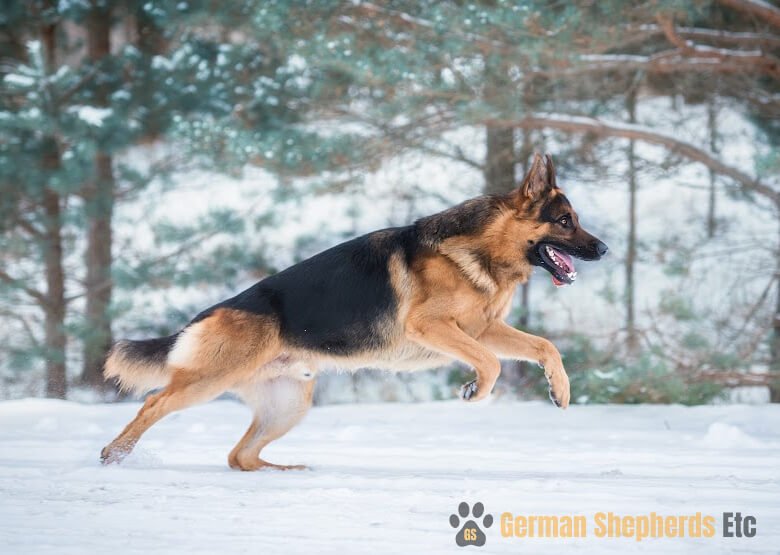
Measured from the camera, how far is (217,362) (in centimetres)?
518

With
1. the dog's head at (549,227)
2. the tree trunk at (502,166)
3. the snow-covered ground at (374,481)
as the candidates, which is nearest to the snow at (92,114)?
the snow-covered ground at (374,481)

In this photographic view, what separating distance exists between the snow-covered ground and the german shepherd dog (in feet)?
1.67

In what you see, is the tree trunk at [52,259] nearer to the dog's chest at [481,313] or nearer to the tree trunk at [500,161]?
the tree trunk at [500,161]

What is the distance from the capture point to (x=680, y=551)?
3.17 metres

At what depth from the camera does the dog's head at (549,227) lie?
5.28m

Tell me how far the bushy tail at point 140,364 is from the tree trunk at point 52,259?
6.61m

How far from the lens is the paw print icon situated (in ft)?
11.0

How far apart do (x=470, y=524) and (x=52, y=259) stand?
1069 centimetres

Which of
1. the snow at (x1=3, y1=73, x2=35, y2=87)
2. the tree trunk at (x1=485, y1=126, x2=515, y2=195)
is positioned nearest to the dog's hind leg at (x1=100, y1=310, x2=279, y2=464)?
the tree trunk at (x1=485, y1=126, x2=515, y2=195)

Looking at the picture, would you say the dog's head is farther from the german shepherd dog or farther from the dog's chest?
the dog's chest

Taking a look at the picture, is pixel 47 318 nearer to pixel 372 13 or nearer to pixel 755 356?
pixel 372 13

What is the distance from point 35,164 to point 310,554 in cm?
1036

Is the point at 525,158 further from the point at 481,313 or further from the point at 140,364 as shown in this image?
the point at 140,364

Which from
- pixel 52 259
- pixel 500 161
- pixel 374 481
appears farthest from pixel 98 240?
pixel 374 481
